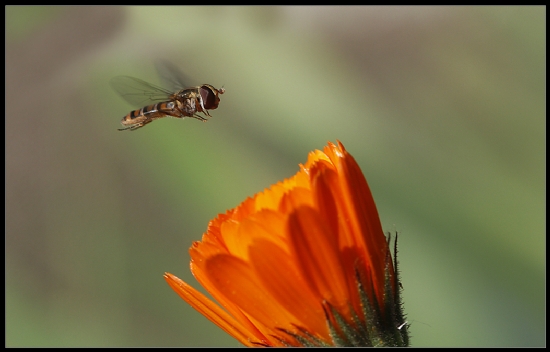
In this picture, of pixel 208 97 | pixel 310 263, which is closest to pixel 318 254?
pixel 310 263

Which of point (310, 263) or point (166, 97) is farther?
point (166, 97)

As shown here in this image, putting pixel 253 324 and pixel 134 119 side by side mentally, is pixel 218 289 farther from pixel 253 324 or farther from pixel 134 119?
pixel 134 119

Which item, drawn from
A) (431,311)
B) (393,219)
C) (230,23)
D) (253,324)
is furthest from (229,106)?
(253,324)

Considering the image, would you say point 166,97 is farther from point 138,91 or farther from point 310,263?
point 310,263

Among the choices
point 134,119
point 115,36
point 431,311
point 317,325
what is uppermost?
point 115,36

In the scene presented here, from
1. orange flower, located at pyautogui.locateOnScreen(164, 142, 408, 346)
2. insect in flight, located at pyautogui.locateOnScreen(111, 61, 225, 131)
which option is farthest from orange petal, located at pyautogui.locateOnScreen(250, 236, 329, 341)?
insect in flight, located at pyautogui.locateOnScreen(111, 61, 225, 131)

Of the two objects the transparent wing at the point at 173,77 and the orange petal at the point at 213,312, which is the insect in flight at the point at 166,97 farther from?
the orange petal at the point at 213,312

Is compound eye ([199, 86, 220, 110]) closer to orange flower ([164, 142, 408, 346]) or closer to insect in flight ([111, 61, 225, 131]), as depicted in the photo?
insect in flight ([111, 61, 225, 131])
